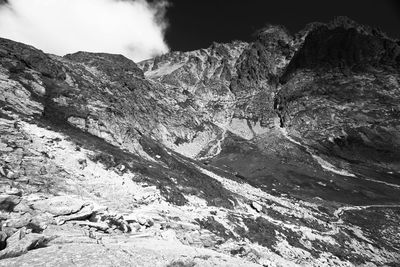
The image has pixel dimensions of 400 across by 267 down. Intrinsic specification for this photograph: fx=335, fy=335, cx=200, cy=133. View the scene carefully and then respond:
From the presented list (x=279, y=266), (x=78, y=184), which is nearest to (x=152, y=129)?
(x=78, y=184)

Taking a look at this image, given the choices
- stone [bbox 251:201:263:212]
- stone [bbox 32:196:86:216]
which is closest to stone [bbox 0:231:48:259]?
stone [bbox 32:196:86:216]

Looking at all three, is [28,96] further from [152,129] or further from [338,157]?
[338,157]

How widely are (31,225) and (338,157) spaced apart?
19717cm

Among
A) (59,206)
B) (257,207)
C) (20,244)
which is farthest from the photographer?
(257,207)

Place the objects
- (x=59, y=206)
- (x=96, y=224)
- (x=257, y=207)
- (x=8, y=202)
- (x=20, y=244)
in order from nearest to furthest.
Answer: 1. (x=20, y=244)
2. (x=8, y=202)
3. (x=96, y=224)
4. (x=59, y=206)
5. (x=257, y=207)

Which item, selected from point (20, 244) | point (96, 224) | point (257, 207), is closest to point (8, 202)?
point (20, 244)

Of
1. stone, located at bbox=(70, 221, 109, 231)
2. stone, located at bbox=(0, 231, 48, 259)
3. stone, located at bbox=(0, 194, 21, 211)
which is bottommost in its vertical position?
stone, located at bbox=(0, 231, 48, 259)

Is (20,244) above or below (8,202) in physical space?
below

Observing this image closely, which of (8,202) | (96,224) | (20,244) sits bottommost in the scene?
(20,244)

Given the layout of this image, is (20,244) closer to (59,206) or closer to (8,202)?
(8,202)

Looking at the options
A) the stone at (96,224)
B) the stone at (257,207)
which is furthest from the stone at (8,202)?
the stone at (257,207)

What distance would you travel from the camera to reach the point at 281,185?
134125 millimetres

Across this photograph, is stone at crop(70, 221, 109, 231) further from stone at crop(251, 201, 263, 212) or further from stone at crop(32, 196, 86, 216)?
stone at crop(251, 201, 263, 212)

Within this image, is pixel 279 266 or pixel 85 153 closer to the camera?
pixel 279 266
